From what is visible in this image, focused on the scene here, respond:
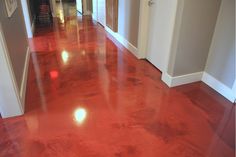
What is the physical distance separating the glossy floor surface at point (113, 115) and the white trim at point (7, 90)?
9 centimetres

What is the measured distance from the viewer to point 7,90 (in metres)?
1.86

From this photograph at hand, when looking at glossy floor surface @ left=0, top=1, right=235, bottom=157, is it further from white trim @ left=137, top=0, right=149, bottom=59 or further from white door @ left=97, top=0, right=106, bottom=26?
white door @ left=97, top=0, right=106, bottom=26

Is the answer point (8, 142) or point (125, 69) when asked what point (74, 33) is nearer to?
point (125, 69)

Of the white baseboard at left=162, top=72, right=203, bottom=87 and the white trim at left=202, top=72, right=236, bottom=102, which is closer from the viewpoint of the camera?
the white trim at left=202, top=72, right=236, bottom=102

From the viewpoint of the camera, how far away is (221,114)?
84.0 inches

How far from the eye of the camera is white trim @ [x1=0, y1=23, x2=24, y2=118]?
1.73 m

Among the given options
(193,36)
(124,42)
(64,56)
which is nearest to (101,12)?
(124,42)

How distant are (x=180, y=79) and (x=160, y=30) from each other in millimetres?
704

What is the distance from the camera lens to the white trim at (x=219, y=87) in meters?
2.31

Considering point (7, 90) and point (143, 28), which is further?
point (143, 28)

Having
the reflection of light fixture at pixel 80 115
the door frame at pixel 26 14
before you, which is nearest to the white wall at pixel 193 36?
the reflection of light fixture at pixel 80 115

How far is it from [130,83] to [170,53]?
62 cm

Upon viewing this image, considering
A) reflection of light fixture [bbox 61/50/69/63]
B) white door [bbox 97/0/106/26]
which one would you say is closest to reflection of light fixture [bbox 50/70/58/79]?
reflection of light fixture [bbox 61/50/69/63]

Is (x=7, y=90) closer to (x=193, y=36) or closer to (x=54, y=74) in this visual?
(x=54, y=74)
